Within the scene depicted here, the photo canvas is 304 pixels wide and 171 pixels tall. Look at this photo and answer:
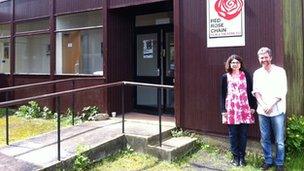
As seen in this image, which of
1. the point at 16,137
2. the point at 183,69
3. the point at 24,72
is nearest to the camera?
the point at 183,69

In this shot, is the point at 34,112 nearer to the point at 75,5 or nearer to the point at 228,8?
the point at 75,5

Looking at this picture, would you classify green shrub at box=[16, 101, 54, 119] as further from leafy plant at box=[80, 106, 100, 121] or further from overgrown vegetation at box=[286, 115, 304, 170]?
overgrown vegetation at box=[286, 115, 304, 170]

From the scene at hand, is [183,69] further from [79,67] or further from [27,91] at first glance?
[27,91]

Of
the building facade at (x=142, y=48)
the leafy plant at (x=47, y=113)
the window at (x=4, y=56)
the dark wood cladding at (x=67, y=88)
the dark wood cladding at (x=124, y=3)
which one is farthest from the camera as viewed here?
the window at (x=4, y=56)

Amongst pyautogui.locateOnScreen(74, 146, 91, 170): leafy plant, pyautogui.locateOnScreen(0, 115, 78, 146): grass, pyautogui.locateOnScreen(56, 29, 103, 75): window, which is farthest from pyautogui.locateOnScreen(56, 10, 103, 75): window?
pyautogui.locateOnScreen(74, 146, 91, 170): leafy plant

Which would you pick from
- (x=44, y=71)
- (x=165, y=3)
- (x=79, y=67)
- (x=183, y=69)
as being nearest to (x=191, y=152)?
(x=183, y=69)

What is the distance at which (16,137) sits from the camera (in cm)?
888

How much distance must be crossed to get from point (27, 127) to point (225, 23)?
5155 millimetres

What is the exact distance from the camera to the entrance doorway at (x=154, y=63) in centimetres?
1000

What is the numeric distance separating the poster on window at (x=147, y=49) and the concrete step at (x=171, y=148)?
3109 mm

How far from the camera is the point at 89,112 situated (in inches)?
394

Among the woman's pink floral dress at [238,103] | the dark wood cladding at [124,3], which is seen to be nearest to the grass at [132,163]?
the woman's pink floral dress at [238,103]

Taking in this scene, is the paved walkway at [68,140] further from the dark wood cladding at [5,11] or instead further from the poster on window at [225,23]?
the dark wood cladding at [5,11]

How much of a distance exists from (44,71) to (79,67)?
1567 millimetres
